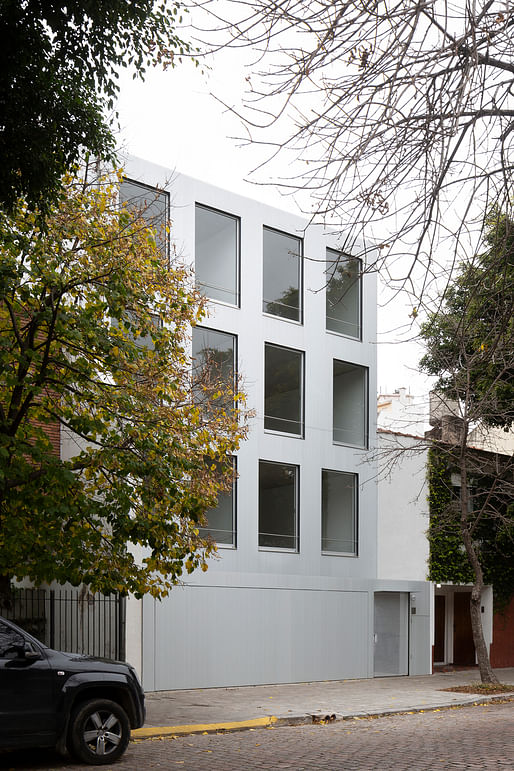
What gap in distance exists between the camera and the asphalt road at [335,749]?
1095cm

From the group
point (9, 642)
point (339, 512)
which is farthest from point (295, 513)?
point (9, 642)

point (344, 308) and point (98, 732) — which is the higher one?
→ point (344, 308)

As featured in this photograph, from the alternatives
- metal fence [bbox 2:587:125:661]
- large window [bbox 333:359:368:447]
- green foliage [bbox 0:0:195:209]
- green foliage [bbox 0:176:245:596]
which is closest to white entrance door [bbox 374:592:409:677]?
large window [bbox 333:359:368:447]

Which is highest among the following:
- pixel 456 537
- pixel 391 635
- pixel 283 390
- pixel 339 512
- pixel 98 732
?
pixel 283 390

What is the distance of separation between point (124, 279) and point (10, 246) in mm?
1691

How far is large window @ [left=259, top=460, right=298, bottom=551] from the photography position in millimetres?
24969

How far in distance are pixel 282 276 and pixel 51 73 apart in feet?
55.8

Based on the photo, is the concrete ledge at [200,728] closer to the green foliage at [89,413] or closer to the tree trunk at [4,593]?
the green foliage at [89,413]

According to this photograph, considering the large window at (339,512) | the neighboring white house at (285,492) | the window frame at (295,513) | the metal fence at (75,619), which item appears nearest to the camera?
the metal fence at (75,619)

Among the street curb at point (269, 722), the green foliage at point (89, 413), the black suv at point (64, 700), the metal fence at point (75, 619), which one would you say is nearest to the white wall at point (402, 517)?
the street curb at point (269, 722)

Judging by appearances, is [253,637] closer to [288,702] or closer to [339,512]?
[288,702]

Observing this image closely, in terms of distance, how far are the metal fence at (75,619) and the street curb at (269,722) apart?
453 cm

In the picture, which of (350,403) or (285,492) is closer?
(285,492)

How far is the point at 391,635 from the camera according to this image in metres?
27.5
